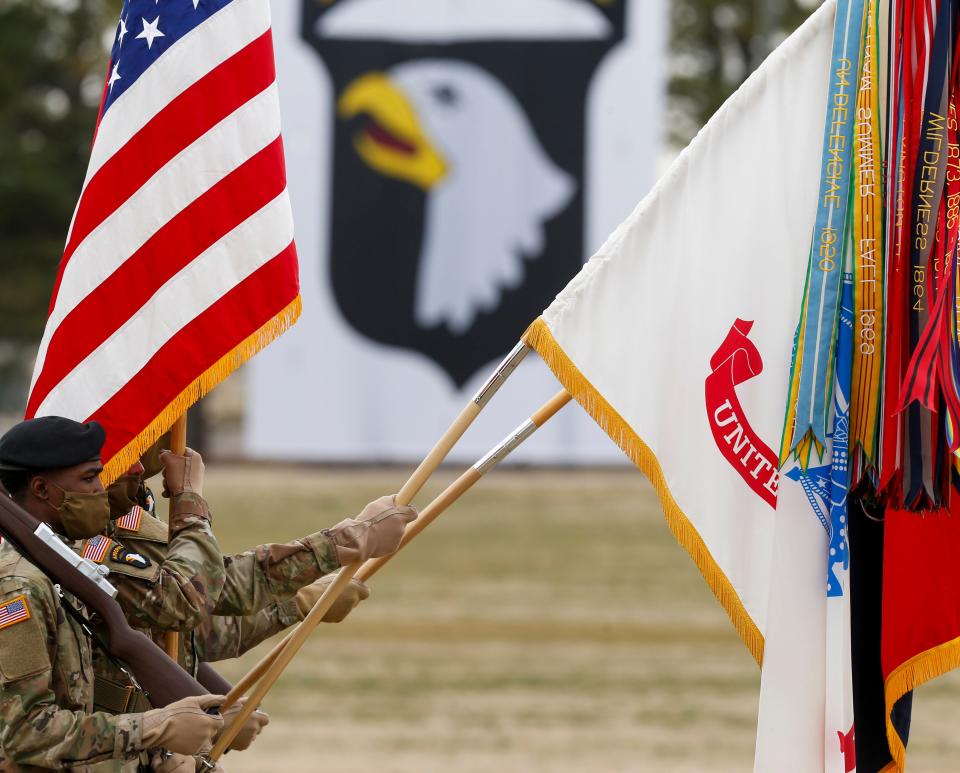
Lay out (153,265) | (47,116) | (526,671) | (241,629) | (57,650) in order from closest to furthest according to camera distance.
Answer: (57,650)
(153,265)
(241,629)
(526,671)
(47,116)

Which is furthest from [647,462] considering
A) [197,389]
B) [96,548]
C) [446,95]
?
[446,95]

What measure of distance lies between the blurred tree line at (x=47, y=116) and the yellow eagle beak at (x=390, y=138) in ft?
50.6

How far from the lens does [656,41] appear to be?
19.9 m

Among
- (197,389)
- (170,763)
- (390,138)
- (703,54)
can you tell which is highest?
(197,389)

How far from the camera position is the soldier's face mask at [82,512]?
3.57 m

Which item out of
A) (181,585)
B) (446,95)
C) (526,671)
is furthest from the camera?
(446,95)

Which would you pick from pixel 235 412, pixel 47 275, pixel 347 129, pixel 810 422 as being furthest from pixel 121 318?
pixel 235 412

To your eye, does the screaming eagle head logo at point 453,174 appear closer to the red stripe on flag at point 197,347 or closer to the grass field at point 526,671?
the grass field at point 526,671

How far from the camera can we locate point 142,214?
4188mm

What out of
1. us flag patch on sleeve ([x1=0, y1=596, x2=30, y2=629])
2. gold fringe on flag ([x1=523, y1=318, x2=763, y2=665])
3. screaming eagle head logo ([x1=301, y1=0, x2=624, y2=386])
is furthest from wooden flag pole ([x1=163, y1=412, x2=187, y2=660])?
screaming eagle head logo ([x1=301, y1=0, x2=624, y2=386])

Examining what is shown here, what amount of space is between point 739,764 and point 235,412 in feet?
160

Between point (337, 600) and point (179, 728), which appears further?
point (337, 600)

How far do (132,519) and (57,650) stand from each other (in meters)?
0.64

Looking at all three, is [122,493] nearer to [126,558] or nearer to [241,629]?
[126,558]
